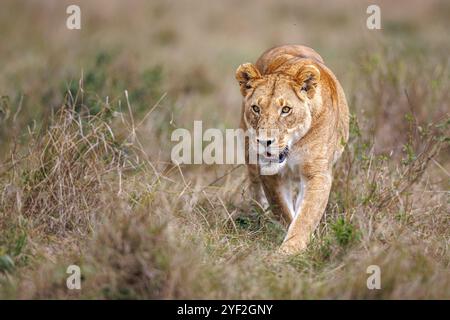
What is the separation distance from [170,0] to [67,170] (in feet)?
39.4

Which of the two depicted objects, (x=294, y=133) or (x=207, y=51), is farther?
(x=207, y=51)

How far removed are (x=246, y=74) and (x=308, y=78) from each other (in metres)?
0.48

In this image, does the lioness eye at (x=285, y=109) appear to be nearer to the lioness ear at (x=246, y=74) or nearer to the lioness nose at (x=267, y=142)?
the lioness nose at (x=267, y=142)

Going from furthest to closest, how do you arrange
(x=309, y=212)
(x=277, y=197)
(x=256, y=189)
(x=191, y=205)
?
(x=256, y=189), (x=277, y=197), (x=191, y=205), (x=309, y=212)

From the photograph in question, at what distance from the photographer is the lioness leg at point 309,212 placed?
18.7 feet

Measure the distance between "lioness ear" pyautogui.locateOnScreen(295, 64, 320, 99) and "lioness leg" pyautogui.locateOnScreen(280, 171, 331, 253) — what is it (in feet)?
2.02

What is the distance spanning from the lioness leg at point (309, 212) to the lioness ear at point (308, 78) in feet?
2.02

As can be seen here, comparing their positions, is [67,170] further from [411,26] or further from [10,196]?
[411,26]

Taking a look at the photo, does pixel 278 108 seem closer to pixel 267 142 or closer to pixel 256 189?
pixel 267 142

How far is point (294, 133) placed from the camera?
5.85 m

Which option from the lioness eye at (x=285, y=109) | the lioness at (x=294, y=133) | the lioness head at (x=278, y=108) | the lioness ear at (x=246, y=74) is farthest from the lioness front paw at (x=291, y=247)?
the lioness ear at (x=246, y=74)

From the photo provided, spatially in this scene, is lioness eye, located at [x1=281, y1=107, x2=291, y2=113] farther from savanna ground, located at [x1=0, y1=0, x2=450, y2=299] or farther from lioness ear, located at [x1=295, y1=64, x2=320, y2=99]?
savanna ground, located at [x1=0, y1=0, x2=450, y2=299]

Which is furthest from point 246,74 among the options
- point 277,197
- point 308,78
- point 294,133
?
point 277,197
